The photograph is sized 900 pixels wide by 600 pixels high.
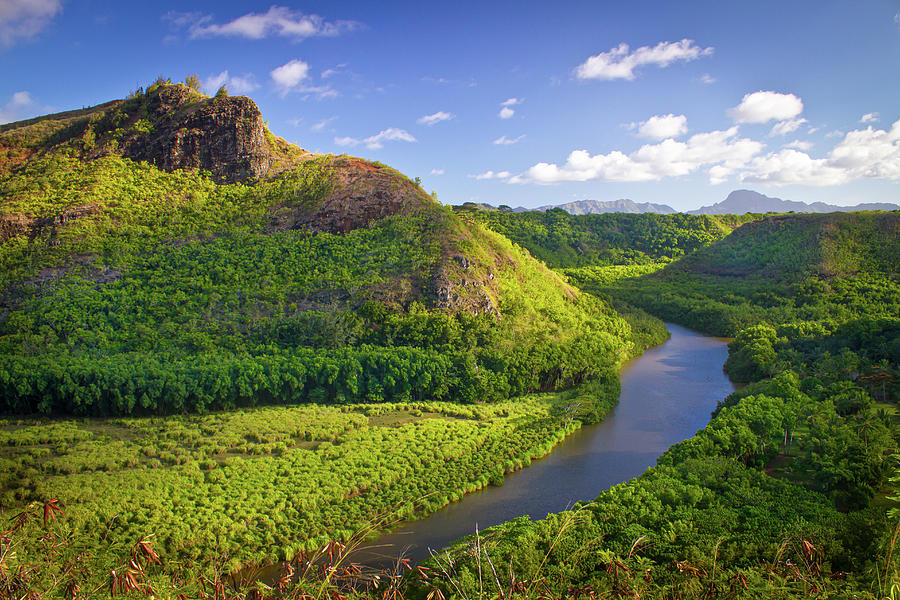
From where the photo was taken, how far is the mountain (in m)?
53.2

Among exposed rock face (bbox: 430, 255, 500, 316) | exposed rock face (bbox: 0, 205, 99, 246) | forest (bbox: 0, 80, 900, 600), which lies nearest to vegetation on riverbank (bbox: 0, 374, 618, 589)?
forest (bbox: 0, 80, 900, 600)

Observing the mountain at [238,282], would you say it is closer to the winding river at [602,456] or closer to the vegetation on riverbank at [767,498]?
the winding river at [602,456]

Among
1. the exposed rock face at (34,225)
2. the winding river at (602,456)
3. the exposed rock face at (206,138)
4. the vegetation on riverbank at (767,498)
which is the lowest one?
the winding river at (602,456)

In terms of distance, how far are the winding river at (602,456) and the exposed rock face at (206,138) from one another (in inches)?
2473

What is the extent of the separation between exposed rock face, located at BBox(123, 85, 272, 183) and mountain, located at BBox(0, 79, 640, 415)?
248mm

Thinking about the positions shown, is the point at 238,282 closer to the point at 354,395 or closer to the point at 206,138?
the point at 354,395

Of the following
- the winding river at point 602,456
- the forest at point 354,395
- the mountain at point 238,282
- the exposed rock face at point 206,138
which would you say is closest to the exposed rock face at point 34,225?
the mountain at point 238,282

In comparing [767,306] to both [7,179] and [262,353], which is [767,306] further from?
[7,179]

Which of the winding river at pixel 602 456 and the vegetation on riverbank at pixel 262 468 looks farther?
the winding river at pixel 602 456

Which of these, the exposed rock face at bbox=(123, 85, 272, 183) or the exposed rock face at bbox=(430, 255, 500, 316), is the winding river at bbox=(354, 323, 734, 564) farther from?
the exposed rock face at bbox=(123, 85, 272, 183)

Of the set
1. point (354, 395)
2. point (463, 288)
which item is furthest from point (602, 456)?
point (463, 288)

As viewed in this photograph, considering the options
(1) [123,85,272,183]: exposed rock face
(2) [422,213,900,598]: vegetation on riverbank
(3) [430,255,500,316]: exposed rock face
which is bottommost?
(2) [422,213,900,598]: vegetation on riverbank

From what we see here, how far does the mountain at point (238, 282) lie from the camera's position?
53.2m

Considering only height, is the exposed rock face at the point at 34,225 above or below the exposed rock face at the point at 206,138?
below
